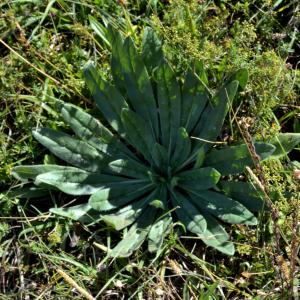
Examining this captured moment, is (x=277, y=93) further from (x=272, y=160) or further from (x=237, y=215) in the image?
(x=237, y=215)

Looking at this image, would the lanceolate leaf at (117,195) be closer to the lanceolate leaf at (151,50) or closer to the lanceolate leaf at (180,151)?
the lanceolate leaf at (180,151)

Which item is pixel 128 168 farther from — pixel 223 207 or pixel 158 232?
pixel 223 207

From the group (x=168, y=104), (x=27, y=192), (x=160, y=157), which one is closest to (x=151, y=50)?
(x=168, y=104)

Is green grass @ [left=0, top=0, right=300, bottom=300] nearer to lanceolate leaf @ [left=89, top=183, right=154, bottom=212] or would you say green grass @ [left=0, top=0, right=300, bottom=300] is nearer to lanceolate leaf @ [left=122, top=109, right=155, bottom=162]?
lanceolate leaf @ [left=89, top=183, right=154, bottom=212]

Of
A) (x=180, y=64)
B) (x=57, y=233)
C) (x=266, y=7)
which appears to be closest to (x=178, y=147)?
(x=180, y=64)

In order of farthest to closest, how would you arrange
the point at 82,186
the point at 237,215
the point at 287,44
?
the point at 287,44 < the point at 82,186 < the point at 237,215

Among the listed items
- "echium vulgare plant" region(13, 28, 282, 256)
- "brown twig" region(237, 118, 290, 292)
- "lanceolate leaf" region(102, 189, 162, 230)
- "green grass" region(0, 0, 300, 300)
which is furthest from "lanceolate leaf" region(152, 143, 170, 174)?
"brown twig" region(237, 118, 290, 292)
